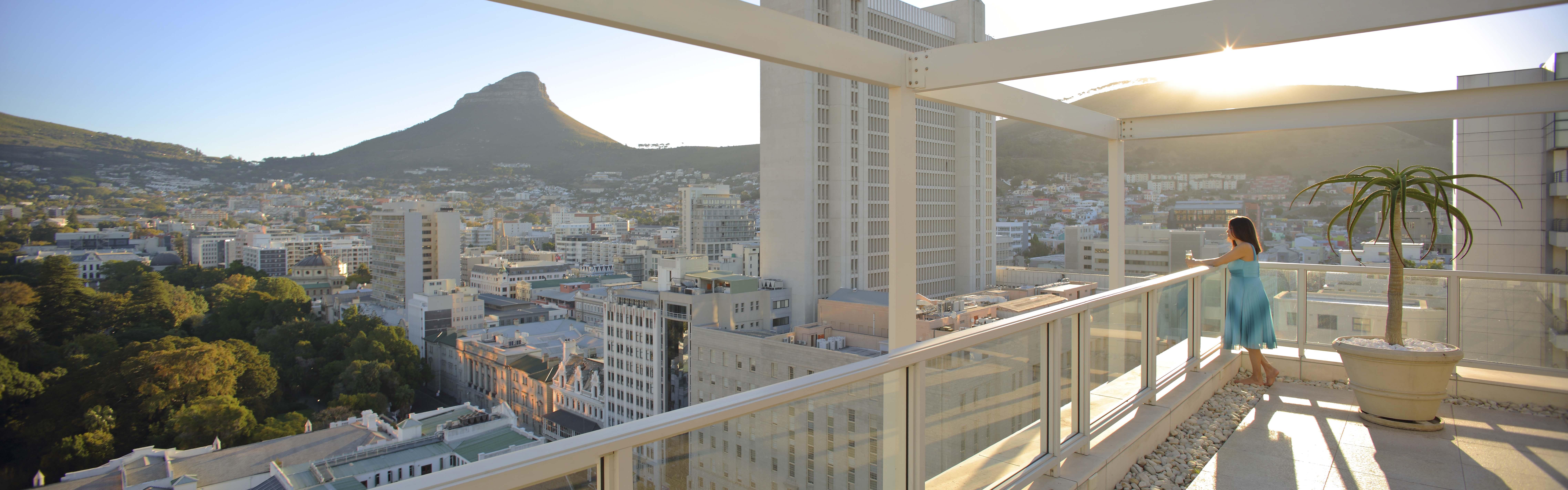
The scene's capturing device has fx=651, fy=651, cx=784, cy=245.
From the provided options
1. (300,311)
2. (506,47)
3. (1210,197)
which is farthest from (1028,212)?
(506,47)

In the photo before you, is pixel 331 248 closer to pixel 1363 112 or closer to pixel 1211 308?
pixel 1211 308

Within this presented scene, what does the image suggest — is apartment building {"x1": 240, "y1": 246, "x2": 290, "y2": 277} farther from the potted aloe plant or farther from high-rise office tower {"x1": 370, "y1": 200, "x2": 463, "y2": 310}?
the potted aloe plant

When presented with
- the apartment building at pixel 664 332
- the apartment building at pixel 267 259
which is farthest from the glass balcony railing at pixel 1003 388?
the apartment building at pixel 267 259

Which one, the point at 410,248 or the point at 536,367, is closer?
the point at 536,367

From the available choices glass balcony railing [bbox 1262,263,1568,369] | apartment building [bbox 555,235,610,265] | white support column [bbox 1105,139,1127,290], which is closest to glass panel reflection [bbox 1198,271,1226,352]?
white support column [bbox 1105,139,1127,290]

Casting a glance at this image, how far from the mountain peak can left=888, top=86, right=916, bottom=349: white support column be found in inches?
2738

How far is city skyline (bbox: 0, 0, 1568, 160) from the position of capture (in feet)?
16.4

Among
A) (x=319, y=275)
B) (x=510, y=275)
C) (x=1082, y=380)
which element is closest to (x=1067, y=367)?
(x=1082, y=380)

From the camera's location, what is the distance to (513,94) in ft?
219

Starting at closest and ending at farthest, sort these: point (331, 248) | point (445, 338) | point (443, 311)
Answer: point (445, 338) < point (443, 311) < point (331, 248)

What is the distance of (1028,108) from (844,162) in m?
29.2

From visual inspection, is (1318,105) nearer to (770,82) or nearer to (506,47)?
(770,82)

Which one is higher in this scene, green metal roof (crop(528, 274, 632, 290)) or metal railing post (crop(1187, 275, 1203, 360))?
metal railing post (crop(1187, 275, 1203, 360))

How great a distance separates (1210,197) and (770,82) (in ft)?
74.6
